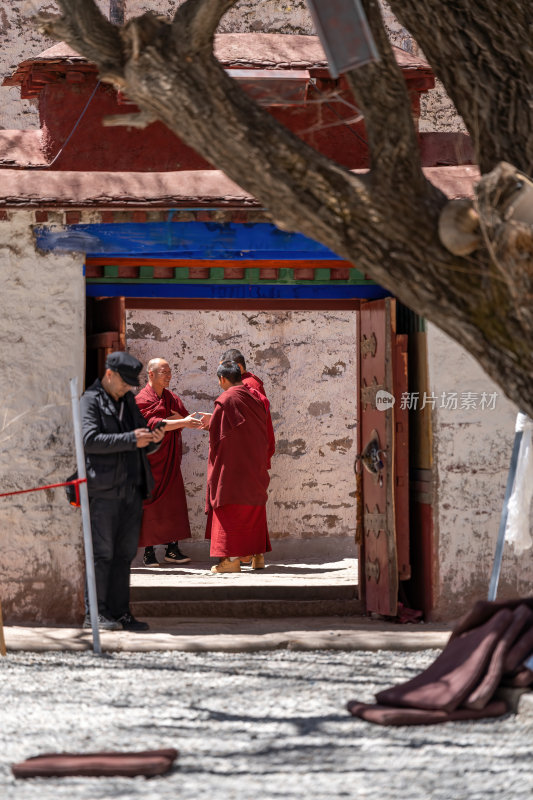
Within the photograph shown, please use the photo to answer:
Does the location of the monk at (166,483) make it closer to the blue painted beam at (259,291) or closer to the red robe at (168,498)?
the red robe at (168,498)

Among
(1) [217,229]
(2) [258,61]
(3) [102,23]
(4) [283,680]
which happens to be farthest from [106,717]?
(2) [258,61]

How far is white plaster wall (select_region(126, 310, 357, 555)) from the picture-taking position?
10.8m

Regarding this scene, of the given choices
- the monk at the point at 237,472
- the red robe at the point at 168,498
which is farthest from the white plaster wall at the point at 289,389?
the monk at the point at 237,472

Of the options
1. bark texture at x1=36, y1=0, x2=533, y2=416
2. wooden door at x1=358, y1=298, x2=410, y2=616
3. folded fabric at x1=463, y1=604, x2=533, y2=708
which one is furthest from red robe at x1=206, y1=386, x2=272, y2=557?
bark texture at x1=36, y1=0, x2=533, y2=416

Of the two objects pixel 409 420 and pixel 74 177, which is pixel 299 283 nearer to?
pixel 409 420

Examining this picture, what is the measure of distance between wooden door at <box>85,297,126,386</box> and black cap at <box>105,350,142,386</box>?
0.52m

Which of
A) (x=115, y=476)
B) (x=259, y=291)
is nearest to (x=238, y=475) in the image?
(x=259, y=291)

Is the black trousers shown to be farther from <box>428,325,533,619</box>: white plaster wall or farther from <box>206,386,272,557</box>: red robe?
<box>206,386,272,557</box>: red robe

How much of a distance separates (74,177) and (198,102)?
313 centimetres

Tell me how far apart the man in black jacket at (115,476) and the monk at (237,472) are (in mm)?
2131

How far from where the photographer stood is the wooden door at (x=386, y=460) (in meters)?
7.24

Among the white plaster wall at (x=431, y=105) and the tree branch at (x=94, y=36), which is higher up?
the white plaster wall at (x=431, y=105)

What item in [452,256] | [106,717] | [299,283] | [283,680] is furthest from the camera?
[299,283]

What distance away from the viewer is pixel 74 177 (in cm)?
686
